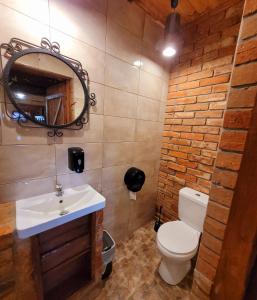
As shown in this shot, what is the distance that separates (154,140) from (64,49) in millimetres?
1410

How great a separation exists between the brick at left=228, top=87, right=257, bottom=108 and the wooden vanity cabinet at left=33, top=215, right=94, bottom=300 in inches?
49.2

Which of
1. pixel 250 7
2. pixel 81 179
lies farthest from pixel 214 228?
pixel 81 179

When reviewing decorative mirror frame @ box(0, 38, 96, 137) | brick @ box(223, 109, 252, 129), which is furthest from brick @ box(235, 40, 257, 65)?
decorative mirror frame @ box(0, 38, 96, 137)

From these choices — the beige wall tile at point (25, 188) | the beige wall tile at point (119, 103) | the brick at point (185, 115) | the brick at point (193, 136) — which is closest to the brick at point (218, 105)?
the brick at point (185, 115)

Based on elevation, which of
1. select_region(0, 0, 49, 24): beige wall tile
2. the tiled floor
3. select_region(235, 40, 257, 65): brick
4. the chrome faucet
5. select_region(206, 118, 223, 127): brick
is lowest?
the tiled floor

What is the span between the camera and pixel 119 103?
1.57 metres

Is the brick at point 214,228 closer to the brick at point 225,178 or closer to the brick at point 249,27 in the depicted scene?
the brick at point 225,178

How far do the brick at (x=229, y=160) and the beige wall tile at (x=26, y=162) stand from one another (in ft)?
3.88

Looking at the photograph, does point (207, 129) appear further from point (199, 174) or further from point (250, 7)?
point (250, 7)

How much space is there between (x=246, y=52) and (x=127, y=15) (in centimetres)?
145

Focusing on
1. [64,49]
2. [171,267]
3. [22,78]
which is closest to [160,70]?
[64,49]

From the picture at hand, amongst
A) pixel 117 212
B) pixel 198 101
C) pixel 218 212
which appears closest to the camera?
pixel 218 212

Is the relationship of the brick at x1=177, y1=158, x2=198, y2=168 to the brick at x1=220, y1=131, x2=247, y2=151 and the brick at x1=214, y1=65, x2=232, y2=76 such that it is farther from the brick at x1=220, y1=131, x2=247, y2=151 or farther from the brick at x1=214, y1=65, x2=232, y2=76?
the brick at x1=220, y1=131, x2=247, y2=151

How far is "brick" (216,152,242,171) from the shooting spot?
52 cm
